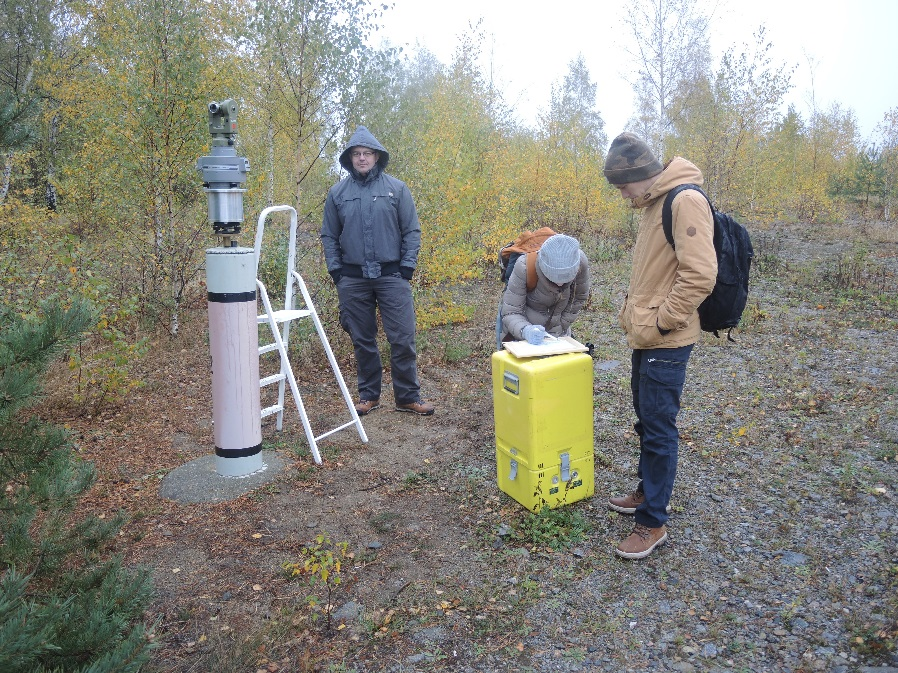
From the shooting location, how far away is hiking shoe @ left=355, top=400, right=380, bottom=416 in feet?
16.7

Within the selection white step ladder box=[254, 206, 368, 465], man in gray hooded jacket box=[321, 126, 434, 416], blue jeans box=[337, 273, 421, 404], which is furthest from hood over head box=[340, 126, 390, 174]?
blue jeans box=[337, 273, 421, 404]

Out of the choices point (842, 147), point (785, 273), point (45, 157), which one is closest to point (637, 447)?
point (785, 273)

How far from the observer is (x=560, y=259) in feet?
11.8

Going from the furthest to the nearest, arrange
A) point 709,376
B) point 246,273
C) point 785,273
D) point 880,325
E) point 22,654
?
point 785,273, point 880,325, point 709,376, point 246,273, point 22,654

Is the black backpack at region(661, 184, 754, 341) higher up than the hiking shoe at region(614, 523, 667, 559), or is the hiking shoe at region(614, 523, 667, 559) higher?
the black backpack at region(661, 184, 754, 341)

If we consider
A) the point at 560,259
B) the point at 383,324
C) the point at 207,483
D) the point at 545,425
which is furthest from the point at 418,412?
the point at 560,259

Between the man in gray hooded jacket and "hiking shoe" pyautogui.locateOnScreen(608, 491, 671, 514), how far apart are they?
6.48 ft

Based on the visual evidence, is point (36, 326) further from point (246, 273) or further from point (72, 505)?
point (246, 273)

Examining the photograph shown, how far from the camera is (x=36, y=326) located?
177 cm

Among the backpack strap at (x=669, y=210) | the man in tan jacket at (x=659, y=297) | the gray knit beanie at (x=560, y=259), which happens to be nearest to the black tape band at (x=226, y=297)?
the gray knit beanie at (x=560, y=259)

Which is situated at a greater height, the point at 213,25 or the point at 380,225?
the point at 213,25

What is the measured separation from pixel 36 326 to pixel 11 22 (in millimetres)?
15577

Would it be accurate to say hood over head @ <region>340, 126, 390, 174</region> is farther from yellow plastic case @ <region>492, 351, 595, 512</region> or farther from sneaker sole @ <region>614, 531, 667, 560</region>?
sneaker sole @ <region>614, 531, 667, 560</region>

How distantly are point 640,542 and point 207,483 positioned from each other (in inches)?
102
